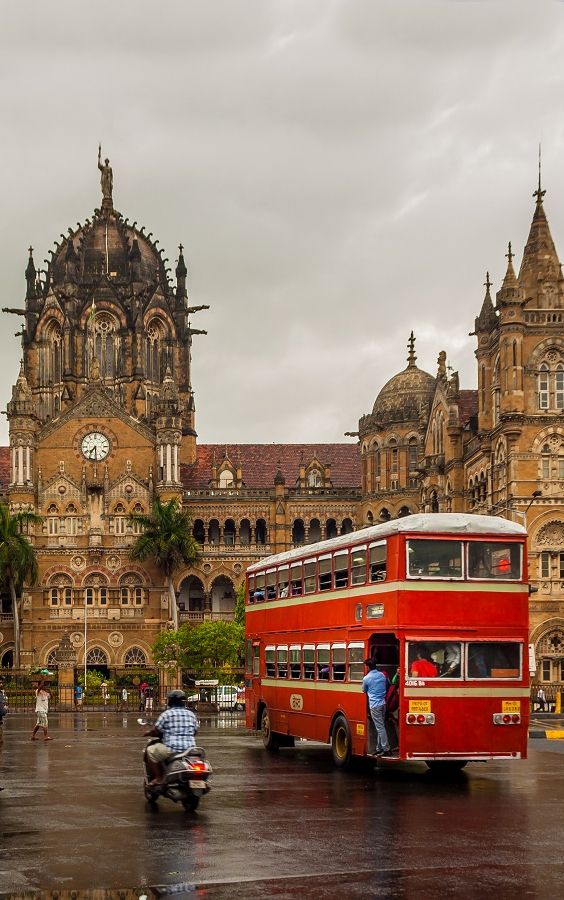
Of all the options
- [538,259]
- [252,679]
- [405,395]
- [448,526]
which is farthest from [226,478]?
[448,526]

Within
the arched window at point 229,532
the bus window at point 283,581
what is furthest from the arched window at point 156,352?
the bus window at point 283,581

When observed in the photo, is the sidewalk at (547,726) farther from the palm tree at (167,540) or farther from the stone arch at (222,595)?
the stone arch at (222,595)

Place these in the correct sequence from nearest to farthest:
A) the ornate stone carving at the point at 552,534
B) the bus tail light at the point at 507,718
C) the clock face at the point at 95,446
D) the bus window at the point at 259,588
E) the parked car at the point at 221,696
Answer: the bus tail light at the point at 507,718 < the bus window at the point at 259,588 < the ornate stone carving at the point at 552,534 < the parked car at the point at 221,696 < the clock face at the point at 95,446

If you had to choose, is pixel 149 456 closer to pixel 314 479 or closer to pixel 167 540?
pixel 167 540

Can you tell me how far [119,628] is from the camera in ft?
286

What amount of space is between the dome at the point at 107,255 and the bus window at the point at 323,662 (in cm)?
7588

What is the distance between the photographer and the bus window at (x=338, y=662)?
81.8 feet

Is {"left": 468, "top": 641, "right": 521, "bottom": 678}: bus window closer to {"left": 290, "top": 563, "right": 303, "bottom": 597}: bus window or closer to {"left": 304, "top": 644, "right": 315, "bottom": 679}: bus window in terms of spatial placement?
{"left": 304, "top": 644, "right": 315, "bottom": 679}: bus window

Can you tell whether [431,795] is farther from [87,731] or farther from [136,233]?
[136,233]

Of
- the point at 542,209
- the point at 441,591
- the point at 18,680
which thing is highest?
the point at 542,209

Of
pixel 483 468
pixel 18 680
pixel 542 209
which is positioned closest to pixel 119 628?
pixel 18 680

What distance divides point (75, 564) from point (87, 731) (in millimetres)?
47517

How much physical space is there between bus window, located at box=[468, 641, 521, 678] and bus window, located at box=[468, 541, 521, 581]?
116 centimetres

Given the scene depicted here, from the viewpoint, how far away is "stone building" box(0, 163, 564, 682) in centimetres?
7494
